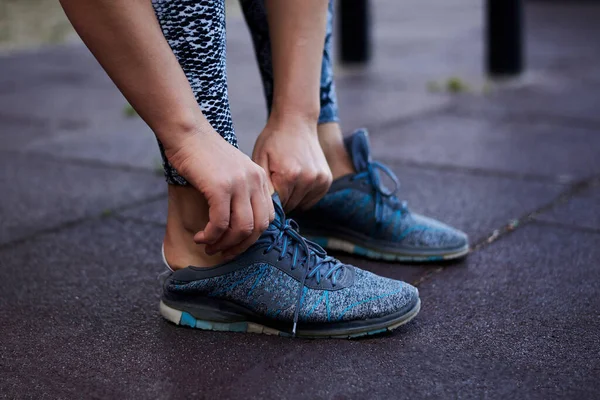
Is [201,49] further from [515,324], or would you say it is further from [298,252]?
[515,324]

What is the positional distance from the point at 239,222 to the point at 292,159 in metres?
0.21

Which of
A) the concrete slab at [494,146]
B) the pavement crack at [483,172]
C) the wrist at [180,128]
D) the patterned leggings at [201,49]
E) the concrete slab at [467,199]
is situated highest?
the patterned leggings at [201,49]

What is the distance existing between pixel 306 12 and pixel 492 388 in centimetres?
75

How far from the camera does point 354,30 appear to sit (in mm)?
4562

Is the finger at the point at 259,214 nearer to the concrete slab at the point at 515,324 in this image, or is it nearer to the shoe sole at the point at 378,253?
the concrete slab at the point at 515,324

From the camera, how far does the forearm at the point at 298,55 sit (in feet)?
4.89

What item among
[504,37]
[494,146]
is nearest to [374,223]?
[494,146]

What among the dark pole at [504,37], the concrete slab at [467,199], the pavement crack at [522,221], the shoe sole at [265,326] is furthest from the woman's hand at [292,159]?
the dark pole at [504,37]

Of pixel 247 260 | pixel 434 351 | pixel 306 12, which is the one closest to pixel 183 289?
pixel 247 260

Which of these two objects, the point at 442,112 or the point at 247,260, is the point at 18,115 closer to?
the point at 442,112

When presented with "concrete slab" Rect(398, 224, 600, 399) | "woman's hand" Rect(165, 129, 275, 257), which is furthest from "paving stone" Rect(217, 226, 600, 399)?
"woman's hand" Rect(165, 129, 275, 257)

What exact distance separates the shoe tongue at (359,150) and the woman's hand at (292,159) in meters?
0.25

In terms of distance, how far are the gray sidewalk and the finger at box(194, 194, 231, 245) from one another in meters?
0.21

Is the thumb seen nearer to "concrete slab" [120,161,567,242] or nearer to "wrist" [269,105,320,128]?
"wrist" [269,105,320,128]
